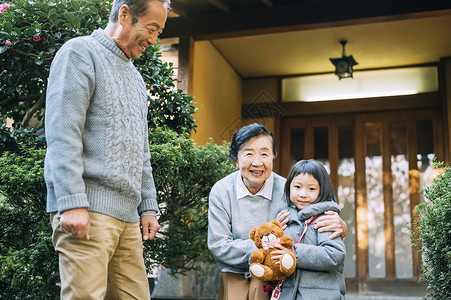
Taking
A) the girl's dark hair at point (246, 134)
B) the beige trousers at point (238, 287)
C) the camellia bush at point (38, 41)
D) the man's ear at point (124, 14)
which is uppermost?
the camellia bush at point (38, 41)

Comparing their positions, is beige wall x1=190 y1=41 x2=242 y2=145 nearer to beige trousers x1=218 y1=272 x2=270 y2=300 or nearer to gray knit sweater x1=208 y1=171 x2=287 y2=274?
gray knit sweater x1=208 y1=171 x2=287 y2=274

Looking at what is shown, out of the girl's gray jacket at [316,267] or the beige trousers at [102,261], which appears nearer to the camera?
the beige trousers at [102,261]

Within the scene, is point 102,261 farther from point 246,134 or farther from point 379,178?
point 379,178

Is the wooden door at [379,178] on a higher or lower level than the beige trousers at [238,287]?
higher

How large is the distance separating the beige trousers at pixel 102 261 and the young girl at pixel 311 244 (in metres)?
0.74

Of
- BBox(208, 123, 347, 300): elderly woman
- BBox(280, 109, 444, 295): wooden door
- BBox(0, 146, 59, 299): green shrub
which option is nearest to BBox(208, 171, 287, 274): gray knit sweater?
BBox(208, 123, 347, 300): elderly woman

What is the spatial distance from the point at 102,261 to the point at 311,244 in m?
1.15

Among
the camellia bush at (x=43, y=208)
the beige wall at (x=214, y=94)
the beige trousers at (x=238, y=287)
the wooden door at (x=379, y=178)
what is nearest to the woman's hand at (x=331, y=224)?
the beige trousers at (x=238, y=287)

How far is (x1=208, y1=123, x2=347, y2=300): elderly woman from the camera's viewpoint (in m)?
2.93

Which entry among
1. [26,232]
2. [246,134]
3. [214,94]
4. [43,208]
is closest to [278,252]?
[246,134]

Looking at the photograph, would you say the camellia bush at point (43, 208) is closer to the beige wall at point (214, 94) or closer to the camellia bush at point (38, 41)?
the camellia bush at point (38, 41)

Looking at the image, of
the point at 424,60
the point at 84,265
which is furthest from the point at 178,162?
the point at 424,60

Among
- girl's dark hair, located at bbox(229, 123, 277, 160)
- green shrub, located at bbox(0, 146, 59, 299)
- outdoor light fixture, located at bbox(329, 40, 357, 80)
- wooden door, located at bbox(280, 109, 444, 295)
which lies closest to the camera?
girl's dark hair, located at bbox(229, 123, 277, 160)

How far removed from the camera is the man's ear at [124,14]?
2.28 meters
